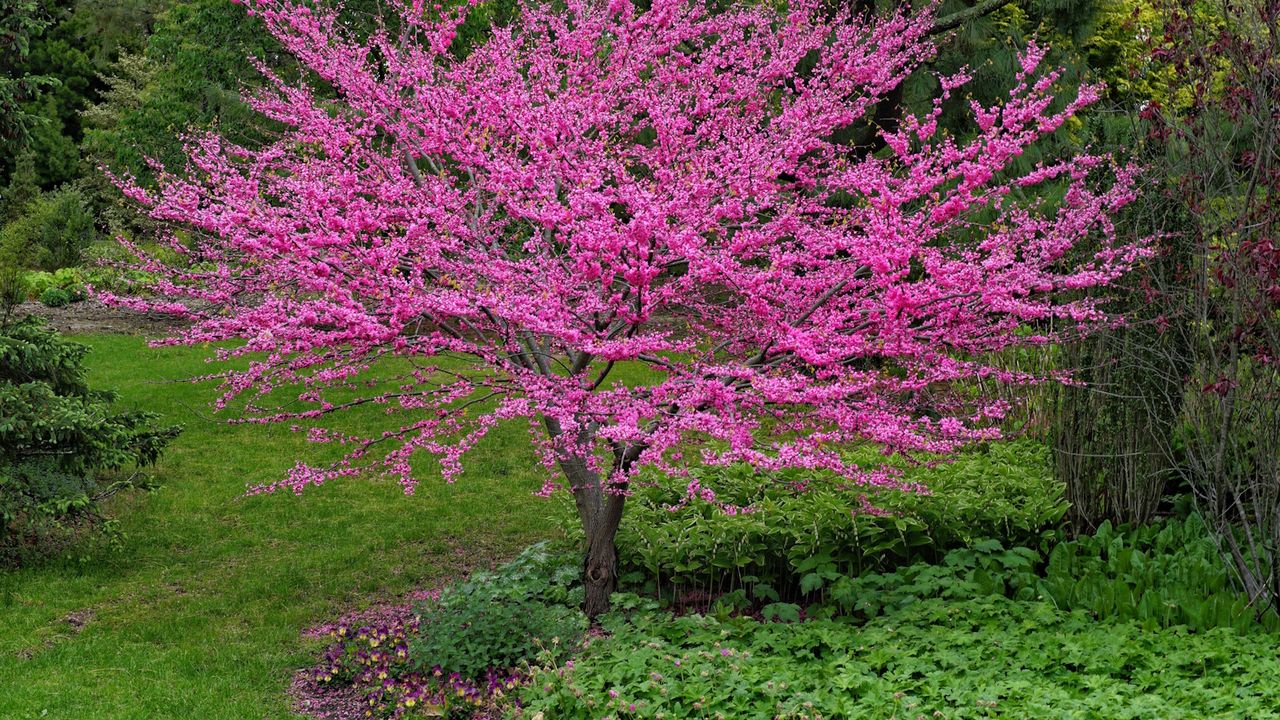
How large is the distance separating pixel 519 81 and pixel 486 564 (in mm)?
3177

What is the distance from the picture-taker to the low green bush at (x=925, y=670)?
4359 millimetres

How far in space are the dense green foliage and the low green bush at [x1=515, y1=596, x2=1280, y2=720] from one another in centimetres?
358

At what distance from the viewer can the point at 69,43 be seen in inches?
1112

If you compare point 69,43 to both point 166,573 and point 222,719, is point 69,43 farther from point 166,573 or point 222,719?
point 222,719

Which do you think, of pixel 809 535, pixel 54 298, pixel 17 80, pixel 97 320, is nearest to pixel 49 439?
pixel 17 80

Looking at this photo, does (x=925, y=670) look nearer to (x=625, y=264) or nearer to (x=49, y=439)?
(x=625, y=264)

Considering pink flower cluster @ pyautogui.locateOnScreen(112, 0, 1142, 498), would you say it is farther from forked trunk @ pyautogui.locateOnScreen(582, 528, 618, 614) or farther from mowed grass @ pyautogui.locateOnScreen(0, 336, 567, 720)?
mowed grass @ pyautogui.locateOnScreen(0, 336, 567, 720)

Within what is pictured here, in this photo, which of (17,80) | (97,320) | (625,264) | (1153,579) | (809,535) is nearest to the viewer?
(625,264)

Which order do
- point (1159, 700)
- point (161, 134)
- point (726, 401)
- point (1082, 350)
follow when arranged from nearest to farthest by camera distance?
point (1159, 700) < point (726, 401) < point (1082, 350) < point (161, 134)

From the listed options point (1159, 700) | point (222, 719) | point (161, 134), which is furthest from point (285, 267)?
point (161, 134)

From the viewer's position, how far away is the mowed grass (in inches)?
219

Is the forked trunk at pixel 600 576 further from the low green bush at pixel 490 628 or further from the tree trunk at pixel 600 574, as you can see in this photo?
the low green bush at pixel 490 628

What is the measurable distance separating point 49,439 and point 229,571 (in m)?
1.39

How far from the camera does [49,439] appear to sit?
714 cm
